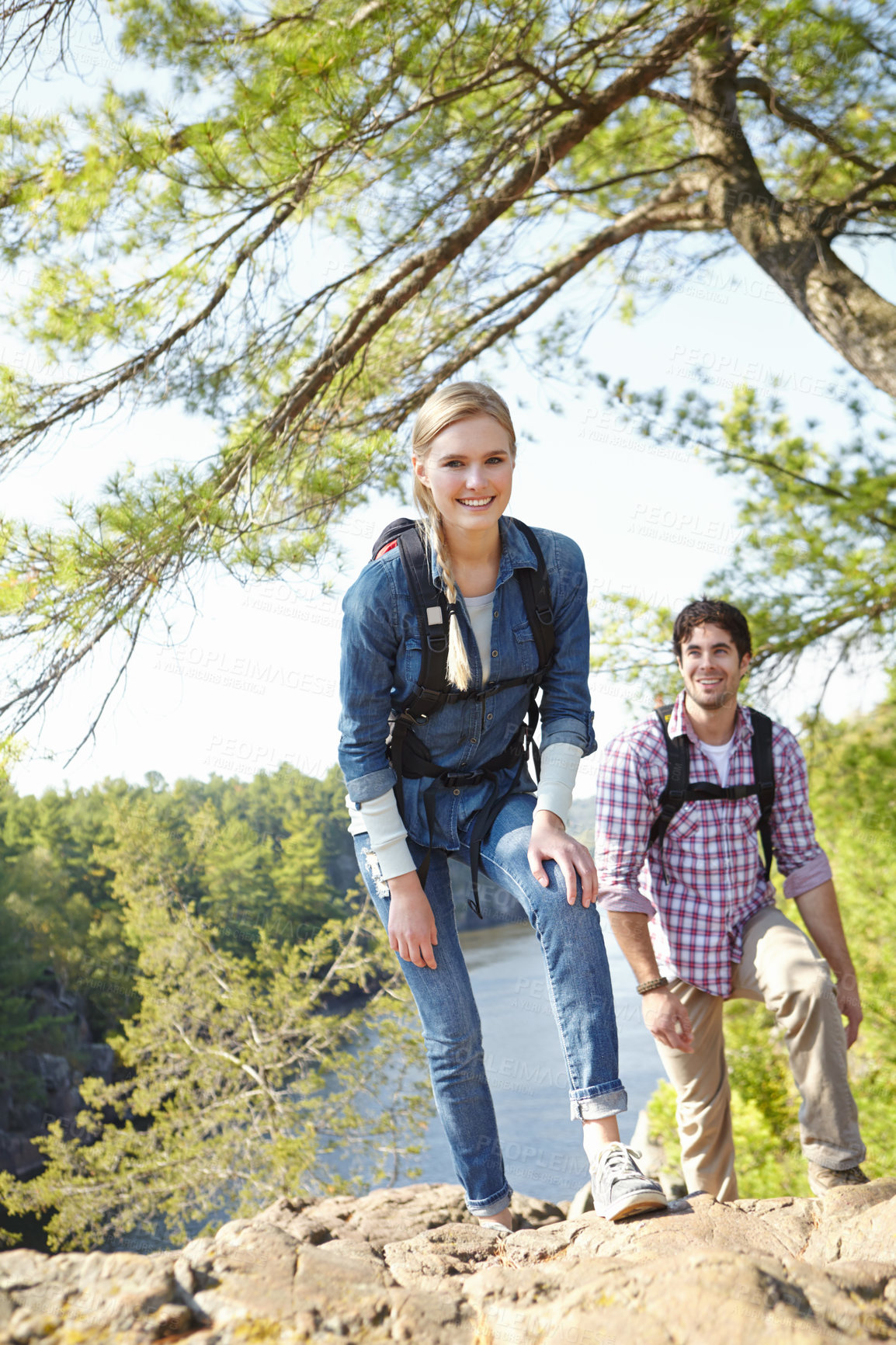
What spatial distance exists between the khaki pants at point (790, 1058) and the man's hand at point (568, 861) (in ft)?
2.67

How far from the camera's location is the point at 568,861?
197cm

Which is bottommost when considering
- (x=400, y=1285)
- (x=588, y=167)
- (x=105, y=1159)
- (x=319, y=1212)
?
(x=105, y=1159)

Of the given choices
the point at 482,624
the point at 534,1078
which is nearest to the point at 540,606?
the point at 482,624

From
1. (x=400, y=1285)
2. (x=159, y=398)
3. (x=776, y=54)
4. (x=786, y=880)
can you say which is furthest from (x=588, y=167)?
(x=400, y=1285)

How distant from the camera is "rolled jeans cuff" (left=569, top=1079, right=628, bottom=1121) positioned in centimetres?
193

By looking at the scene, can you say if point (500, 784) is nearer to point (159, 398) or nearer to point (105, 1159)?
point (159, 398)

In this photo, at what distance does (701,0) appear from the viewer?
4180mm

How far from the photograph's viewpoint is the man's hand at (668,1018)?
259cm

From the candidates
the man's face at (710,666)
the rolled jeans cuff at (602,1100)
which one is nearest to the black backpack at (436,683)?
the rolled jeans cuff at (602,1100)

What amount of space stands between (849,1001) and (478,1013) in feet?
3.97

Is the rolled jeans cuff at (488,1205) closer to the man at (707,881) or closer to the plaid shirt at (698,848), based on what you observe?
the man at (707,881)

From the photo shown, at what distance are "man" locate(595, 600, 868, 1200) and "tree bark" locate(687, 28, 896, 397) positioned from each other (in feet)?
7.62

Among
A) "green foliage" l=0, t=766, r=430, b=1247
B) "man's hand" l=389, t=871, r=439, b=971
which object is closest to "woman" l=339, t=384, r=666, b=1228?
"man's hand" l=389, t=871, r=439, b=971

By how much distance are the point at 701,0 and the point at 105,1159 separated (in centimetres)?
1353
